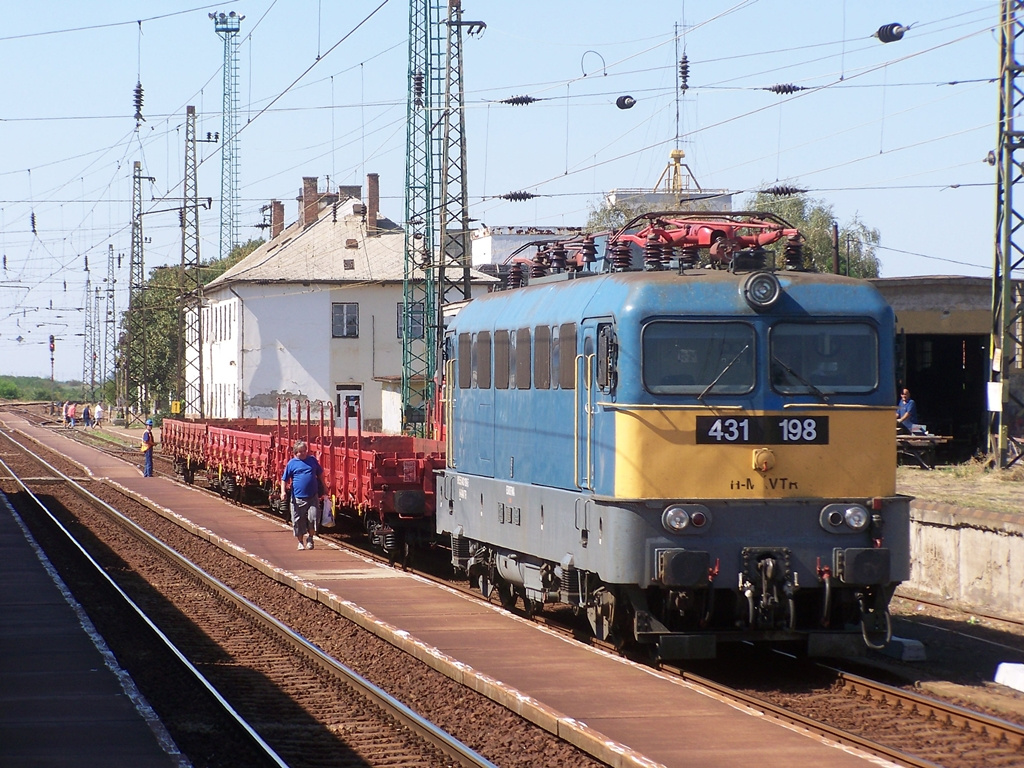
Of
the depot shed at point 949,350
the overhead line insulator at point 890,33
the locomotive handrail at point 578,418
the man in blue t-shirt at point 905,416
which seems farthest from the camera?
the depot shed at point 949,350

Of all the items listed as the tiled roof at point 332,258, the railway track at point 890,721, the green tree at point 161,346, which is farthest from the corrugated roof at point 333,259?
the railway track at point 890,721

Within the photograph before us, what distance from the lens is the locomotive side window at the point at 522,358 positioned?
524 inches

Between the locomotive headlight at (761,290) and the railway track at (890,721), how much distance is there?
9.77 feet

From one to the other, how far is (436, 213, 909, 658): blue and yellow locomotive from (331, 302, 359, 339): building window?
4878 centimetres

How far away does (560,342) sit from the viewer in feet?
40.5

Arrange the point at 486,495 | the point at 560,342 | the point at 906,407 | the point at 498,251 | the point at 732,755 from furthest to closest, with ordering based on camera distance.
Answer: the point at 498,251 < the point at 906,407 < the point at 486,495 < the point at 560,342 < the point at 732,755

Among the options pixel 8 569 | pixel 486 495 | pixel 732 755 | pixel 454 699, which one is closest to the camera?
pixel 732 755

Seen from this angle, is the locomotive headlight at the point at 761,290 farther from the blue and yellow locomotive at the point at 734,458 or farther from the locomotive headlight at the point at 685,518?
the locomotive headlight at the point at 685,518

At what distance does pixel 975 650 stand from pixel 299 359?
49130 mm

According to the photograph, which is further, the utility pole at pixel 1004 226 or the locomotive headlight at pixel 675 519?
the utility pole at pixel 1004 226

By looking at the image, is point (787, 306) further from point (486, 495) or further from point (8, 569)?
point (8, 569)

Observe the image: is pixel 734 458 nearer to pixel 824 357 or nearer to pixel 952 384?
pixel 824 357

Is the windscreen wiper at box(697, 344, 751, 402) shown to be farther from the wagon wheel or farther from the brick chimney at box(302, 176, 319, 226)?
the brick chimney at box(302, 176, 319, 226)

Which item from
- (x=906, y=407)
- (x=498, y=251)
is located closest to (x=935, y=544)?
(x=906, y=407)
